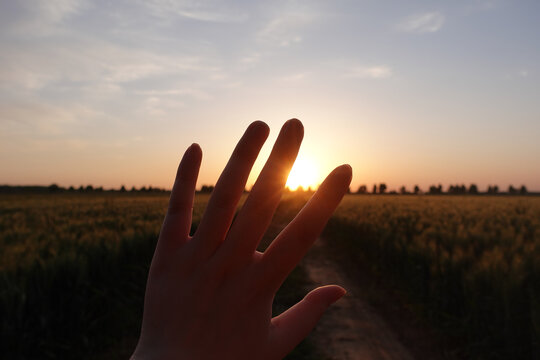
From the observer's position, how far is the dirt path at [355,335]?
5047 mm

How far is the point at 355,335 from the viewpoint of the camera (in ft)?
18.4

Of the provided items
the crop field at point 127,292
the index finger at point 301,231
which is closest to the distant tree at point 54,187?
the crop field at point 127,292

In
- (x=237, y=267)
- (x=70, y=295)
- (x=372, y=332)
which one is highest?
(x=237, y=267)

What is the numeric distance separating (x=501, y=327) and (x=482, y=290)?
49cm

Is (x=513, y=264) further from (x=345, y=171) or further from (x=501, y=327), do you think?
(x=345, y=171)

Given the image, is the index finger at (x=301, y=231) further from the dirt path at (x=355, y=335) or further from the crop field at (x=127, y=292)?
the dirt path at (x=355, y=335)

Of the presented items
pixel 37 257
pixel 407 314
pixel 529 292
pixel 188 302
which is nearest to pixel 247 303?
pixel 188 302

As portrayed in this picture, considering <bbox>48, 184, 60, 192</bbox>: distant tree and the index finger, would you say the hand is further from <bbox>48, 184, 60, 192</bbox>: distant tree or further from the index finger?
<bbox>48, 184, 60, 192</bbox>: distant tree

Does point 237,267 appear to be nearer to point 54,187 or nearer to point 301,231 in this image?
point 301,231

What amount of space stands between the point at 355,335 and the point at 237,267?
5407 mm

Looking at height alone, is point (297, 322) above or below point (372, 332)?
above

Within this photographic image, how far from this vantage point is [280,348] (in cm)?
84

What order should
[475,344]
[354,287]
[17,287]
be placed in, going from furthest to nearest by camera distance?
[354,287] → [475,344] → [17,287]

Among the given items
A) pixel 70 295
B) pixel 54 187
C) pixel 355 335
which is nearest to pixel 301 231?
pixel 70 295
